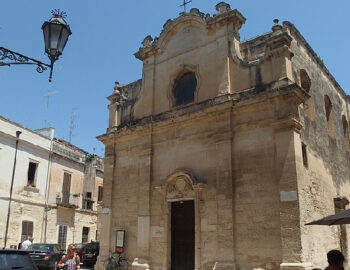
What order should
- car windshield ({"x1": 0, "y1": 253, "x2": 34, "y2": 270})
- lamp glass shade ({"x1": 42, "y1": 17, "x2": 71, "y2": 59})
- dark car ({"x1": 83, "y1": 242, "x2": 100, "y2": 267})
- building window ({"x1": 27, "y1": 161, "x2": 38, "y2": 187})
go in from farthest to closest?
building window ({"x1": 27, "y1": 161, "x2": 38, "y2": 187}), dark car ({"x1": 83, "y1": 242, "x2": 100, "y2": 267}), lamp glass shade ({"x1": 42, "y1": 17, "x2": 71, "y2": 59}), car windshield ({"x1": 0, "y1": 253, "x2": 34, "y2": 270})

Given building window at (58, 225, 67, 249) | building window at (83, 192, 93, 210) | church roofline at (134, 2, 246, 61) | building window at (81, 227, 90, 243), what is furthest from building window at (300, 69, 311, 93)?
building window at (81, 227, 90, 243)

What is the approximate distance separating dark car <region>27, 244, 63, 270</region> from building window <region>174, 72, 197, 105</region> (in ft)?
24.6

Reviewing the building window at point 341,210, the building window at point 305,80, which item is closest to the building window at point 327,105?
the building window at point 305,80

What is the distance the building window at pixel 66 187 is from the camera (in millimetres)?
23169

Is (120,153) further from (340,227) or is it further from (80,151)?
(80,151)

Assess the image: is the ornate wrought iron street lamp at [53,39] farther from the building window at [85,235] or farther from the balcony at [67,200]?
the building window at [85,235]

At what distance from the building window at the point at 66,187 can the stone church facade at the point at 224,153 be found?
862 centimetres

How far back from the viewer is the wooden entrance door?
41.1 feet

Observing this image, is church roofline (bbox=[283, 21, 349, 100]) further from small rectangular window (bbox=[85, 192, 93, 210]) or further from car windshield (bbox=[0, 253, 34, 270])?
small rectangular window (bbox=[85, 192, 93, 210])

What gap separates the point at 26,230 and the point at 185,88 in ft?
40.6

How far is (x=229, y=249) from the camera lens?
444 inches

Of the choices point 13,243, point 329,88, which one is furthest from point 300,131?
point 13,243

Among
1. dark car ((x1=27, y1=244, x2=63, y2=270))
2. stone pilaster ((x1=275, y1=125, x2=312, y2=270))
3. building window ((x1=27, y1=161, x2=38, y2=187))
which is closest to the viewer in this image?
stone pilaster ((x1=275, y1=125, x2=312, y2=270))

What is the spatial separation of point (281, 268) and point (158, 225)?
15.7 feet
